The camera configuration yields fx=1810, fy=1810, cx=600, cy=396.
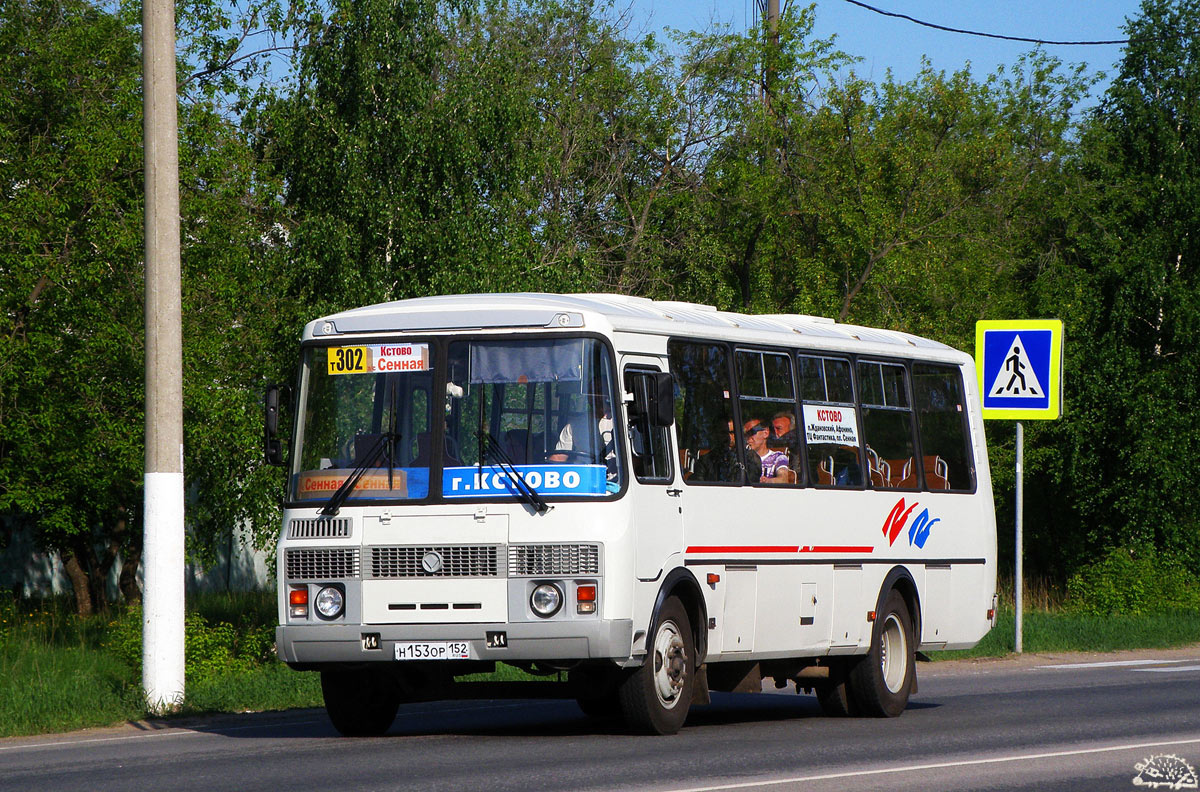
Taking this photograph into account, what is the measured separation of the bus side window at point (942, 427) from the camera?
1645cm

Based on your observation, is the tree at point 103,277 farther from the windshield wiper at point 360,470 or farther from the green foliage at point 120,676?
the windshield wiper at point 360,470

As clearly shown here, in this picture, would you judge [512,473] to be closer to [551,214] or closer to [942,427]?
[942,427]

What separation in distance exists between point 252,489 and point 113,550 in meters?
12.3

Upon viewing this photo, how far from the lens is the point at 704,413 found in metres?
13.5

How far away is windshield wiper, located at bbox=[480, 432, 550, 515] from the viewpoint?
11984 millimetres

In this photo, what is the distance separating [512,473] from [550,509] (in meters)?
0.36

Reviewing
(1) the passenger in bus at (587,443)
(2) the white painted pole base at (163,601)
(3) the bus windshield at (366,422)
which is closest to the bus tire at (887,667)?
(1) the passenger in bus at (587,443)

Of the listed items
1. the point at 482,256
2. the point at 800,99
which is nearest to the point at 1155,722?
the point at 482,256

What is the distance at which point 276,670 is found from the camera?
58.9ft

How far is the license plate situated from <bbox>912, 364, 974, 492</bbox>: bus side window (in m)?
5.81

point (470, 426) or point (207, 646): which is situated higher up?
point (470, 426)

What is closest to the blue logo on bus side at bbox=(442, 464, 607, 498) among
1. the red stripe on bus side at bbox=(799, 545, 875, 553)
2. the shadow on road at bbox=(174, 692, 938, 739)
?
the shadow on road at bbox=(174, 692, 938, 739)

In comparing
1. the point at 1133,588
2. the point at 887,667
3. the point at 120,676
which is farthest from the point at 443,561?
the point at 1133,588

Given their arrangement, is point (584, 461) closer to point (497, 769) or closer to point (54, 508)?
point (497, 769)
